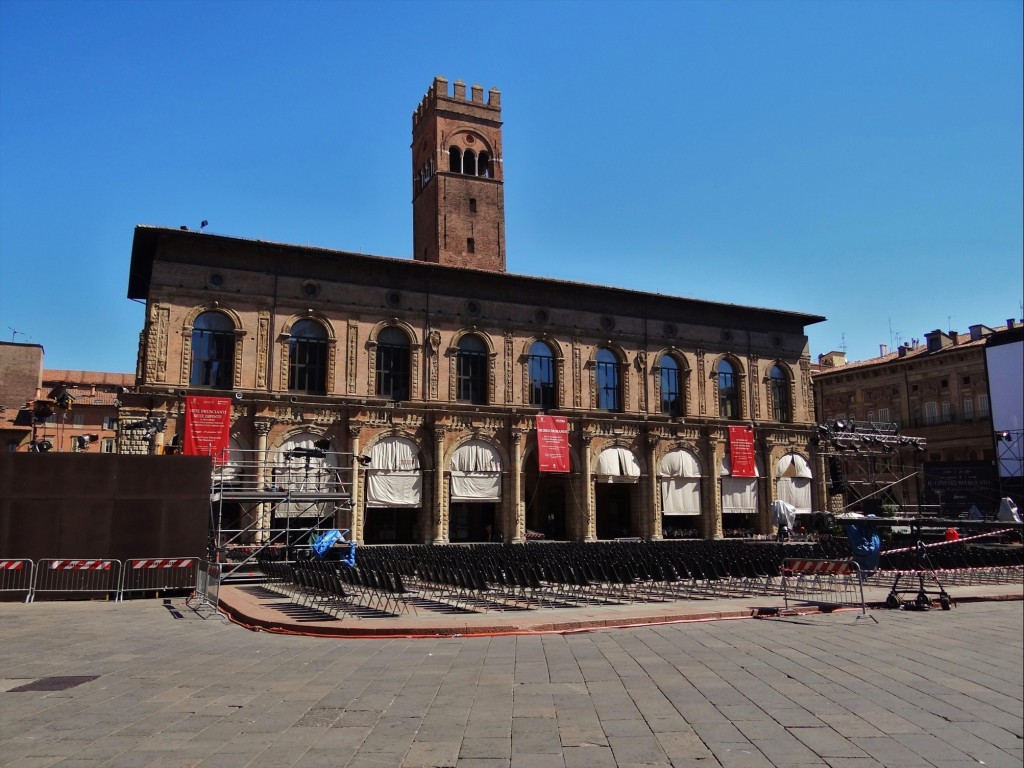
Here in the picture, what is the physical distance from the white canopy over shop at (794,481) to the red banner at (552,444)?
1428 centimetres

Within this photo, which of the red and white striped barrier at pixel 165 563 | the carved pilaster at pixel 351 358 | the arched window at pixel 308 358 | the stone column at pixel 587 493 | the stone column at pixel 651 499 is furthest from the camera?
the stone column at pixel 651 499

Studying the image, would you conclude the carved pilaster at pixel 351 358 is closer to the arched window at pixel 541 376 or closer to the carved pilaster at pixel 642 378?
the arched window at pixel 541 376

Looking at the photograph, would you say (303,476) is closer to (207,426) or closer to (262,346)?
(207,426)

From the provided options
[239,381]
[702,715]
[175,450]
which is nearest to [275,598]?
[175,450]

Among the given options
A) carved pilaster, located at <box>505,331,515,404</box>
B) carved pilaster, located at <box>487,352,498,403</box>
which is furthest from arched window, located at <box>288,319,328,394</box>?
carved pilaster, located at <box>505,331,515,404</box>

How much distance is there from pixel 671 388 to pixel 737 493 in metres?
6.95

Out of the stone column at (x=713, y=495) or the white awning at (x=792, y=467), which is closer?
the stone column at (x=713, y=495)

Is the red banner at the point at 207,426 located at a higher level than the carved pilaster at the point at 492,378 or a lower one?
lower

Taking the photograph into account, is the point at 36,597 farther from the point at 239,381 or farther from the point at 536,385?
the point at 536,385

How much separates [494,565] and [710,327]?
2812cm

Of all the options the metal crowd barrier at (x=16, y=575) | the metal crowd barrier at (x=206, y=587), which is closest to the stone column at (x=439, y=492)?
the metal crowd barrier at (x=206, y=587)

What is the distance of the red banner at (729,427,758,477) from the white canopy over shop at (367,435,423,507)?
1767 centimetres

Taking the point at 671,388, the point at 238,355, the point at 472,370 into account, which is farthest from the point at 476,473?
the point at 671,388

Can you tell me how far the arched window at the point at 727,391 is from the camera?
43.8 m
